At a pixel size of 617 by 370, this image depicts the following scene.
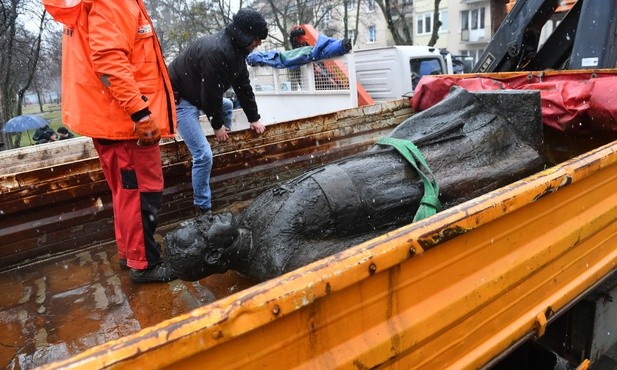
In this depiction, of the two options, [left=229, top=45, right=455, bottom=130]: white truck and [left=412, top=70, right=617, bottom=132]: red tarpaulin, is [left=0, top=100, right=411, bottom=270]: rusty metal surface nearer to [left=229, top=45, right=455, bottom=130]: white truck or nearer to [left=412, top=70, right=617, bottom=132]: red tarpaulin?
[left=412, top=70, right=617, bottom=132]: red tarpaulin

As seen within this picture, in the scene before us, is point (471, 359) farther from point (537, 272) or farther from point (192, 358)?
point (192, 358)

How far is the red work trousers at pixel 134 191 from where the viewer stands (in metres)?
2.51

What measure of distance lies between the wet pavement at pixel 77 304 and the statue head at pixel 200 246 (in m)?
0.35

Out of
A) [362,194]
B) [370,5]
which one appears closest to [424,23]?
[370,5]

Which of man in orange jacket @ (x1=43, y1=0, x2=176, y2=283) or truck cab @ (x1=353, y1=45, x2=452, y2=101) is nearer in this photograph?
man in orange jacket @ (x1=43, y1=0, x2=176, y2=283)

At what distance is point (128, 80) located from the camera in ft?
7.57

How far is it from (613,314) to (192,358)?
235cm

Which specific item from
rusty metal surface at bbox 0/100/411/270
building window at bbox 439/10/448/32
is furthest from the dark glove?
building window at bbox 439/10/448/32

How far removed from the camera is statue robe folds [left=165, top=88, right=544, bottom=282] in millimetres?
2090

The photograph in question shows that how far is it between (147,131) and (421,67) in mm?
6657

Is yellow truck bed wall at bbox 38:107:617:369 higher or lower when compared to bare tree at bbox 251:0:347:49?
lower

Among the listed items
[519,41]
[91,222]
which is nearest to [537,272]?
[91,222]

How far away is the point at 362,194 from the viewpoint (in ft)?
7.48

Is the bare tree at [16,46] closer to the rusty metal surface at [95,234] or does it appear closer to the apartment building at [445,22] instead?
the rusty metal surface at [95,234]
